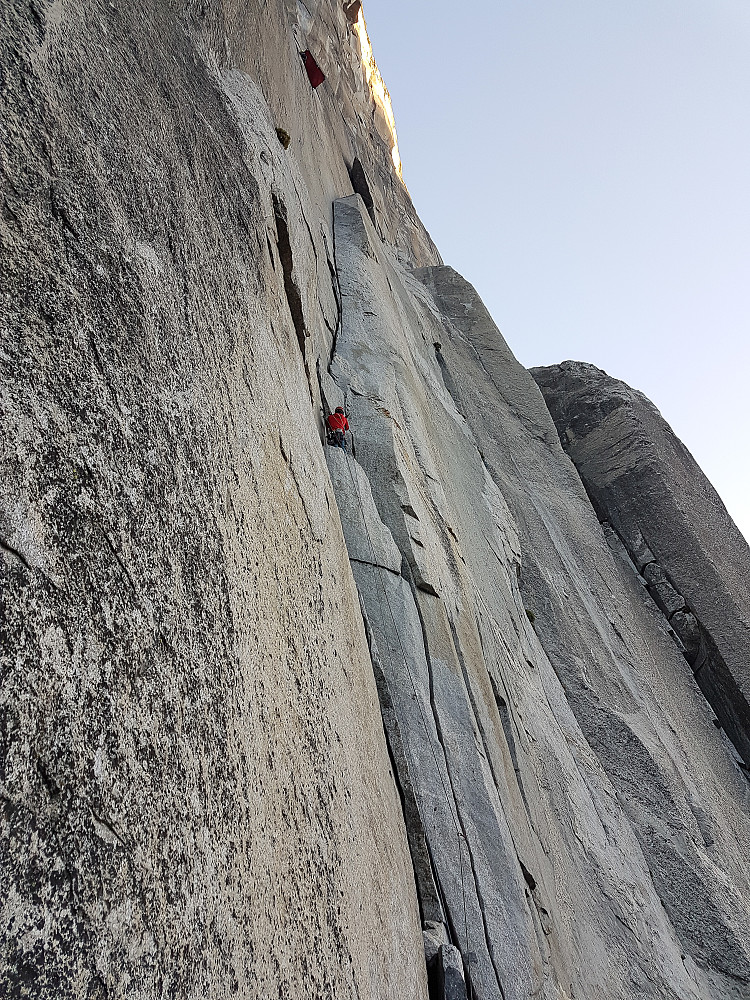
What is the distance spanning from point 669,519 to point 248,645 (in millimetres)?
14571

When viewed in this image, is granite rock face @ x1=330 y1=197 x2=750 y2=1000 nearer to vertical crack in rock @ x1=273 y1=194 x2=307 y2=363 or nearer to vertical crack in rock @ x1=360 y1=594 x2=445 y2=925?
vertical crack in rock @ x1=360 y1=594 x2=445 y2=925

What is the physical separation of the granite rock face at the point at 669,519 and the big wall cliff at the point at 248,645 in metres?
3.91

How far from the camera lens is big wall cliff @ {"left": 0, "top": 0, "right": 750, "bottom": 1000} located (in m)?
2.22

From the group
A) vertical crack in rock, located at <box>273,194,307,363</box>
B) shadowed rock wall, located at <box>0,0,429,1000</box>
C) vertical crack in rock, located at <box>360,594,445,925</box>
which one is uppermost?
vertical crack in rock, located at <box>273,194,307,363</box>

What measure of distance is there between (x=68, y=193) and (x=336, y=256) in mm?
9675

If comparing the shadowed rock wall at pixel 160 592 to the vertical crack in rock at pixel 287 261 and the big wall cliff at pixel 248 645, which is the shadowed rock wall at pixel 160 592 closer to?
the big wall cliff at pixel 248 645

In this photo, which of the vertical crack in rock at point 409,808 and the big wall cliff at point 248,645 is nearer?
the big wall cliff at point 248,645

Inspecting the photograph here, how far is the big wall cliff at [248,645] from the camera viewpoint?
222 cm

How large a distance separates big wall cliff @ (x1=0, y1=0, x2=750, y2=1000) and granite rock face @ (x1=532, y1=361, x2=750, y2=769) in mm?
3908

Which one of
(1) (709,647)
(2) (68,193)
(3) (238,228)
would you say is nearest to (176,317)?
(2) (68,193)

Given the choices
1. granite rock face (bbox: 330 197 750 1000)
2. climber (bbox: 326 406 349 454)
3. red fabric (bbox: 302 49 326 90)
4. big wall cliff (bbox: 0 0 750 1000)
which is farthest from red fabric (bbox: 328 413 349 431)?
red fabric (bbox: 302 49 326 90)

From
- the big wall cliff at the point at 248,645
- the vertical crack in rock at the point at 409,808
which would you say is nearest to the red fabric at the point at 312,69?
the big wall cliff at the point at 248,645

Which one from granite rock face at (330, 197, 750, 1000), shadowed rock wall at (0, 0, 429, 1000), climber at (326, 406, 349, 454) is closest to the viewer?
shadowed rock wall at (0, 0, 429, 1000)

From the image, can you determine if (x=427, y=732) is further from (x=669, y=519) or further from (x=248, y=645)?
(x=669, y=519)
